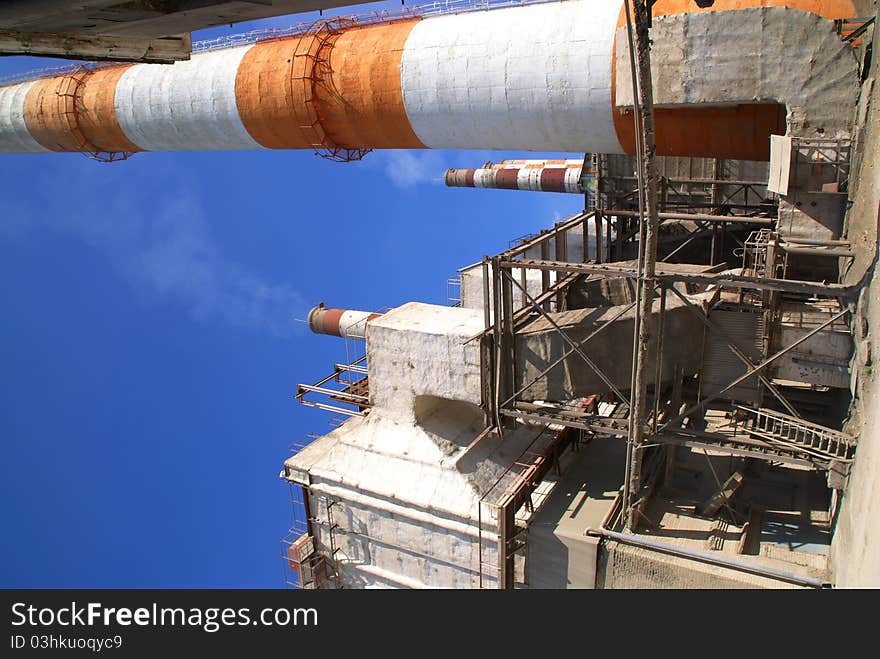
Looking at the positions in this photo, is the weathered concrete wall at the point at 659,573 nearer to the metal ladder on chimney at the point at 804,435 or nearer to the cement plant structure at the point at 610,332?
the cement plant structure at the point at 610,332

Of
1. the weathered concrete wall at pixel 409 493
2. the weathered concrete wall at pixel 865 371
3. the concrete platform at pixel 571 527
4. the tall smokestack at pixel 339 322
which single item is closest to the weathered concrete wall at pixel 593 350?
the weathered concrete wall at pixel 409 493

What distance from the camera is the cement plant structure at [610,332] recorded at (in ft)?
34.3

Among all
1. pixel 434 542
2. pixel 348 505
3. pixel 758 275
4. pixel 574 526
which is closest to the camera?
pixel 758 275

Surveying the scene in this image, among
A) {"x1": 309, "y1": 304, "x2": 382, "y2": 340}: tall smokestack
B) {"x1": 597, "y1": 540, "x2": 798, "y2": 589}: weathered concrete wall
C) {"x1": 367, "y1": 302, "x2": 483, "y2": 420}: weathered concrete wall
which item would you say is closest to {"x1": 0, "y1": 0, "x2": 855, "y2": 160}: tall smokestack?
{"x1": 367, "y1": 302, "x2": 483, "y2": 420}: weathered concrete wall

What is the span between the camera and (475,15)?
47.9 ft

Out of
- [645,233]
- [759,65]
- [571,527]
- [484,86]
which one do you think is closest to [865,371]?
[645,233]

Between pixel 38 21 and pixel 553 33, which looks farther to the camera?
pixel 553 33

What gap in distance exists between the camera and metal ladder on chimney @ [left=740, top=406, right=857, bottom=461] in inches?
420

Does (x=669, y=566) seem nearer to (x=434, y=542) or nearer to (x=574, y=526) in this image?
(x=574, y=526)

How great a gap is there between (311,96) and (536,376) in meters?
9.25

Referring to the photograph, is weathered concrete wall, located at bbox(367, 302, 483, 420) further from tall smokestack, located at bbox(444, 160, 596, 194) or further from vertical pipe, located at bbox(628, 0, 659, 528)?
tall smokestack, located at bbox(444, 160, 596, 194)

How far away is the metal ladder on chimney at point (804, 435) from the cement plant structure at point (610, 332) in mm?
78

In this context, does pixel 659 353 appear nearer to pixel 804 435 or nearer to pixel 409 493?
pixel 804 435

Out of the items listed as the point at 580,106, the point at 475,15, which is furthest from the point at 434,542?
the point at 475,15
